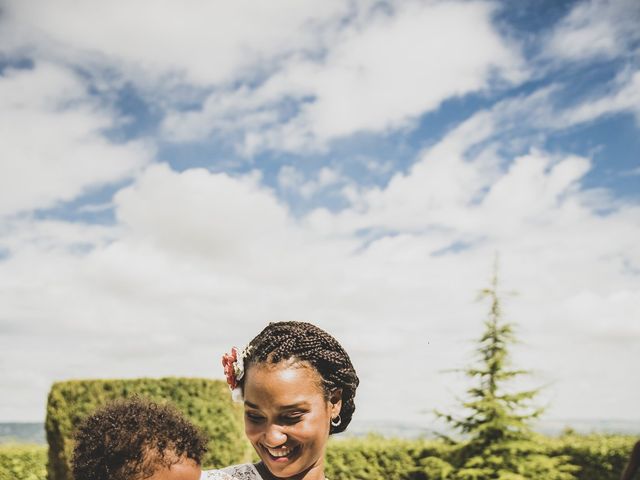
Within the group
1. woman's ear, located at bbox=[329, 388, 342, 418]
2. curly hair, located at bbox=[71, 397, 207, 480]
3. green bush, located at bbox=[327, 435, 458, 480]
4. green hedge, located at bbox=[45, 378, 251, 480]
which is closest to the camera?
curly hair, located at bbox=[71, 397, 207, 480]

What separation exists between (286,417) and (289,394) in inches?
3.7

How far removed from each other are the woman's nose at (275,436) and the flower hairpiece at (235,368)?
34 cm

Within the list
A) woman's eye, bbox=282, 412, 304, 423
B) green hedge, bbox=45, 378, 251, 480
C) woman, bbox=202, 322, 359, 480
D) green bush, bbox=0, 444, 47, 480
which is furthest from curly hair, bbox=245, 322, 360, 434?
green bush, bbox=0, 444, 47, 480

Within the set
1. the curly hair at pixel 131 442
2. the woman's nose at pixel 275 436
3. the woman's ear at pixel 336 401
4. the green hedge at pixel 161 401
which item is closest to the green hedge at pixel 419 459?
the green hedge at pixel 161 401

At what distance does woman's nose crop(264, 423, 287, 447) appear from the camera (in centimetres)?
252

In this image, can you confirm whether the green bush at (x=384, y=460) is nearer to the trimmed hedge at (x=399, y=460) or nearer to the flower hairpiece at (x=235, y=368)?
the trimmed hedge at (x=399, y=460)

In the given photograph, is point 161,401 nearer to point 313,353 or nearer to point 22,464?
point 22,464

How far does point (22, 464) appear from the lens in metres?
10.9

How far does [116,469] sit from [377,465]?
962cm

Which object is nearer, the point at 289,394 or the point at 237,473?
the point at 289,394

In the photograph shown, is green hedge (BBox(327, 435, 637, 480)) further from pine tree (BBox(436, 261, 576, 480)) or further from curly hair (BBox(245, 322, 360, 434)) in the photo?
curly hair (BBox(245, 322, 360, 434))

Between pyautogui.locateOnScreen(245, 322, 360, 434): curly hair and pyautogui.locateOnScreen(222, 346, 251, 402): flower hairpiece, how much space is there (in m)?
0.04

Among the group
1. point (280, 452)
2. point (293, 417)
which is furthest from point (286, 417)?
point (280, 452)

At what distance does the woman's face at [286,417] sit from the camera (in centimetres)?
255
